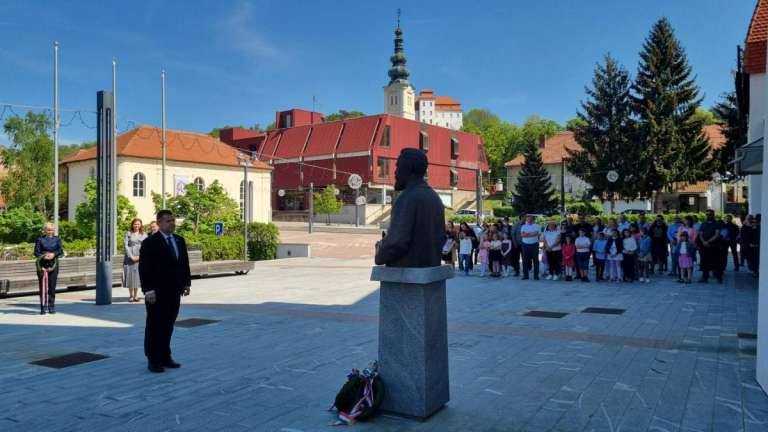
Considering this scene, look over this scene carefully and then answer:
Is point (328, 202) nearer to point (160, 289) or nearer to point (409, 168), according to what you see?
point (160, 289)

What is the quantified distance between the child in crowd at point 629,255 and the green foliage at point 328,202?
44.7 meters

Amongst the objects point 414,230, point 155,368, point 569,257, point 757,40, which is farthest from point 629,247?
point 155,368

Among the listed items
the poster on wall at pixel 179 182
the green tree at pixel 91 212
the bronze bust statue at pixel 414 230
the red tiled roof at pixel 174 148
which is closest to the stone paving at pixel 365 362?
the bronze bust statue at pixel 414 230

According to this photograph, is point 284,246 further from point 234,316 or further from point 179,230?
point 234,316

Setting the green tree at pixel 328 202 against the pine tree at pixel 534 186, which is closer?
the pine tree at pixel 534 186

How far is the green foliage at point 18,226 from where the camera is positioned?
91.9 feet

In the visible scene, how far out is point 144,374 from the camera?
631cm

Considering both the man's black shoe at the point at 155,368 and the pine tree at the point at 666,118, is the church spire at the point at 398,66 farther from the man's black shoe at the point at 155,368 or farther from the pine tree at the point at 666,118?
the man's black shoe at the point at 155,368

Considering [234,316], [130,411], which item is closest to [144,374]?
[130,411]

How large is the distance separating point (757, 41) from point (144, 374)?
1988cm

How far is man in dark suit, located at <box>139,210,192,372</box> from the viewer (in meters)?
6.46

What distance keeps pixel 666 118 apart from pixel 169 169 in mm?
38107

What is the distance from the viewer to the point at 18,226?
28.4 m

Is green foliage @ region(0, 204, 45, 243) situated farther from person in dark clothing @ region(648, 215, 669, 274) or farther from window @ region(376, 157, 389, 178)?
window @ region(376, 157, 389, 178)
